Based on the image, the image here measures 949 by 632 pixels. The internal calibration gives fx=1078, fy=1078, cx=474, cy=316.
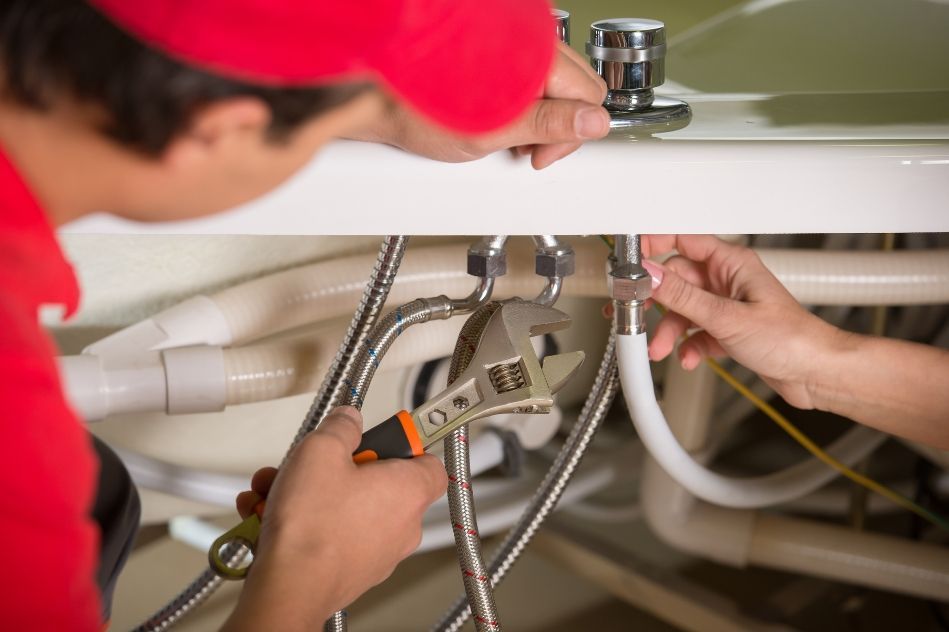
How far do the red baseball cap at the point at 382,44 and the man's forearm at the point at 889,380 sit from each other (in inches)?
12.9

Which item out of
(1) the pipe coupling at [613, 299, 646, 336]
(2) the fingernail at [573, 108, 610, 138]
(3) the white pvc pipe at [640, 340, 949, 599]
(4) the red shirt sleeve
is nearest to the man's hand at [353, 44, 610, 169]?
(2) the fingernail at [573, 108, 610, 138]

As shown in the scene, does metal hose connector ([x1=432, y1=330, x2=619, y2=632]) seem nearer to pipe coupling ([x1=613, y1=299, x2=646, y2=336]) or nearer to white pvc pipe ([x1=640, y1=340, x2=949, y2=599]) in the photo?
pipe coupling ([x1=613, y1=299, x2=646, y2=336])

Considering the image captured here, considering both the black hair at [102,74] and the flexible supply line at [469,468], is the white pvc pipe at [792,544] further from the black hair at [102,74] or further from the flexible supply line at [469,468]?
the black hair at [102,74]

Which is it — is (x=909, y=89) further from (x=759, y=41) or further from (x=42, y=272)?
(x=42, y=272)

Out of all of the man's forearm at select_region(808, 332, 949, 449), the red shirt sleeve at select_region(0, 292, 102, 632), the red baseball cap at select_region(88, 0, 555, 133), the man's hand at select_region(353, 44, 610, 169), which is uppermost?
the red baseball cap at select_region(88, 0, 555, 133)

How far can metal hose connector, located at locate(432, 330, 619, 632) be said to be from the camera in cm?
66

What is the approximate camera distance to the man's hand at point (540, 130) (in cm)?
50

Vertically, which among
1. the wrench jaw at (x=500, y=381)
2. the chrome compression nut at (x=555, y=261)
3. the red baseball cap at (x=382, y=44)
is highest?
the red baseball cap at (x=382, y=44)

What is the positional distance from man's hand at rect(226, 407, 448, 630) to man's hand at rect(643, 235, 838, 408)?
0.18m

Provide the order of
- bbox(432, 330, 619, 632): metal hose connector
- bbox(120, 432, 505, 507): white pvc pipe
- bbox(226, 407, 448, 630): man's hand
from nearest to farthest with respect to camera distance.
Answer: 1. bbox(226, 407, 448, 630): man's hand
2. bbox(432, 330, 619, 632): metal hose connector
3. bbox(120, 432, 505, 507): white pvc pipe

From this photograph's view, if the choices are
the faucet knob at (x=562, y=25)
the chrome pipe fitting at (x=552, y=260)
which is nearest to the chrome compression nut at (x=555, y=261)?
the chrome pipe fitting at (x=552, y=260)

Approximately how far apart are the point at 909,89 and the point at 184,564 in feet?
2.39

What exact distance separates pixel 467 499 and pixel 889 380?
266 mm

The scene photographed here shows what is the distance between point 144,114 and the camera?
30cm
